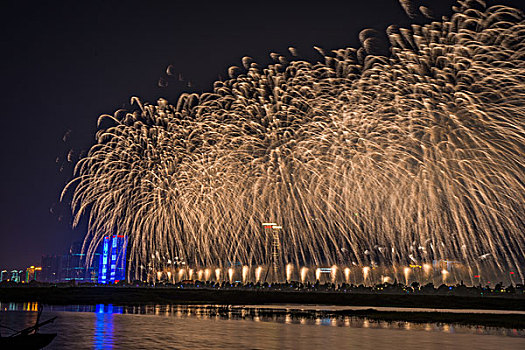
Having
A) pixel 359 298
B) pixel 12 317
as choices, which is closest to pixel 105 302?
pixel 12 317

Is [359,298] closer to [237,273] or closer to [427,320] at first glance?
[427,320]

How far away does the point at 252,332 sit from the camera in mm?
33750

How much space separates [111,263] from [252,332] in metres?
99.2

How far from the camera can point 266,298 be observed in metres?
70.1

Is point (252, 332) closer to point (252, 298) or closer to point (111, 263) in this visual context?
point (252, 298)

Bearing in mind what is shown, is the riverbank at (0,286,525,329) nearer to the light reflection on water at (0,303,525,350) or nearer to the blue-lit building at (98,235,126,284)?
the light reflection on water at (0,303,525,350)

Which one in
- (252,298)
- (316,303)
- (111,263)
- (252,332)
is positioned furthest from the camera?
(111,263)

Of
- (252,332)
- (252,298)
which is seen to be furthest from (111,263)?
(252,332)

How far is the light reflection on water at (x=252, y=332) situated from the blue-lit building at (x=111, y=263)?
82.0 metres

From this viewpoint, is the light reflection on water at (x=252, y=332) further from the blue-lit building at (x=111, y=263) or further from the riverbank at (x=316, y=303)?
the blue-lit building at (x=111, y=263)

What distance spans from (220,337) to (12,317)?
70.2 feet

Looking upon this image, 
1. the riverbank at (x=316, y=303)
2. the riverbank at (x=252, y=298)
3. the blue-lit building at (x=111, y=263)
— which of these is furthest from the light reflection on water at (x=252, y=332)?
the blue-lit building at (x=111, y=263)

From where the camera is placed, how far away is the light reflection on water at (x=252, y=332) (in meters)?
28.3

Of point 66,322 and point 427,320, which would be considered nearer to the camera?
point 66,322
